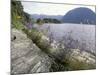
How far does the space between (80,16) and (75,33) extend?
0.23m

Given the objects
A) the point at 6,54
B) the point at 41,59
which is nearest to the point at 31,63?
the point at 41,59

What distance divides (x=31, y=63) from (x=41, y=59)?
0.13m

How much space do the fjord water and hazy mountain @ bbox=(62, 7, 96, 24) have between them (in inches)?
2.0

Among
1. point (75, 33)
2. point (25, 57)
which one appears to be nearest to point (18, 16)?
point (25, 57)

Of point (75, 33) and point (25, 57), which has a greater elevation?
point (75, 33)

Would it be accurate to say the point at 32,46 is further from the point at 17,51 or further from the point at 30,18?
the point at 30,18

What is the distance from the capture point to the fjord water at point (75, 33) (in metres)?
2.36

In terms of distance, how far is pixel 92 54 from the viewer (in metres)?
2.54

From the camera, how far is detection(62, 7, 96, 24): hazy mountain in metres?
2.44

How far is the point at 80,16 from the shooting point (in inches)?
98.7

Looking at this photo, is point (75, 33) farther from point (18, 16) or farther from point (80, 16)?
point (18, 16)

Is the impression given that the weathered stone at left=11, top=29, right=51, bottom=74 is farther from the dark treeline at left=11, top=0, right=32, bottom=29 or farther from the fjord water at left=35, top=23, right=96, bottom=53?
the fjord water at left=35, top=23, right=96, bottom=53

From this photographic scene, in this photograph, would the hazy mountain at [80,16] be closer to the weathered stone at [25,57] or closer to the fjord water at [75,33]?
the fjord water at [75,33]

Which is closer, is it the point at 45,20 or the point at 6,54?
the point at 6,54
